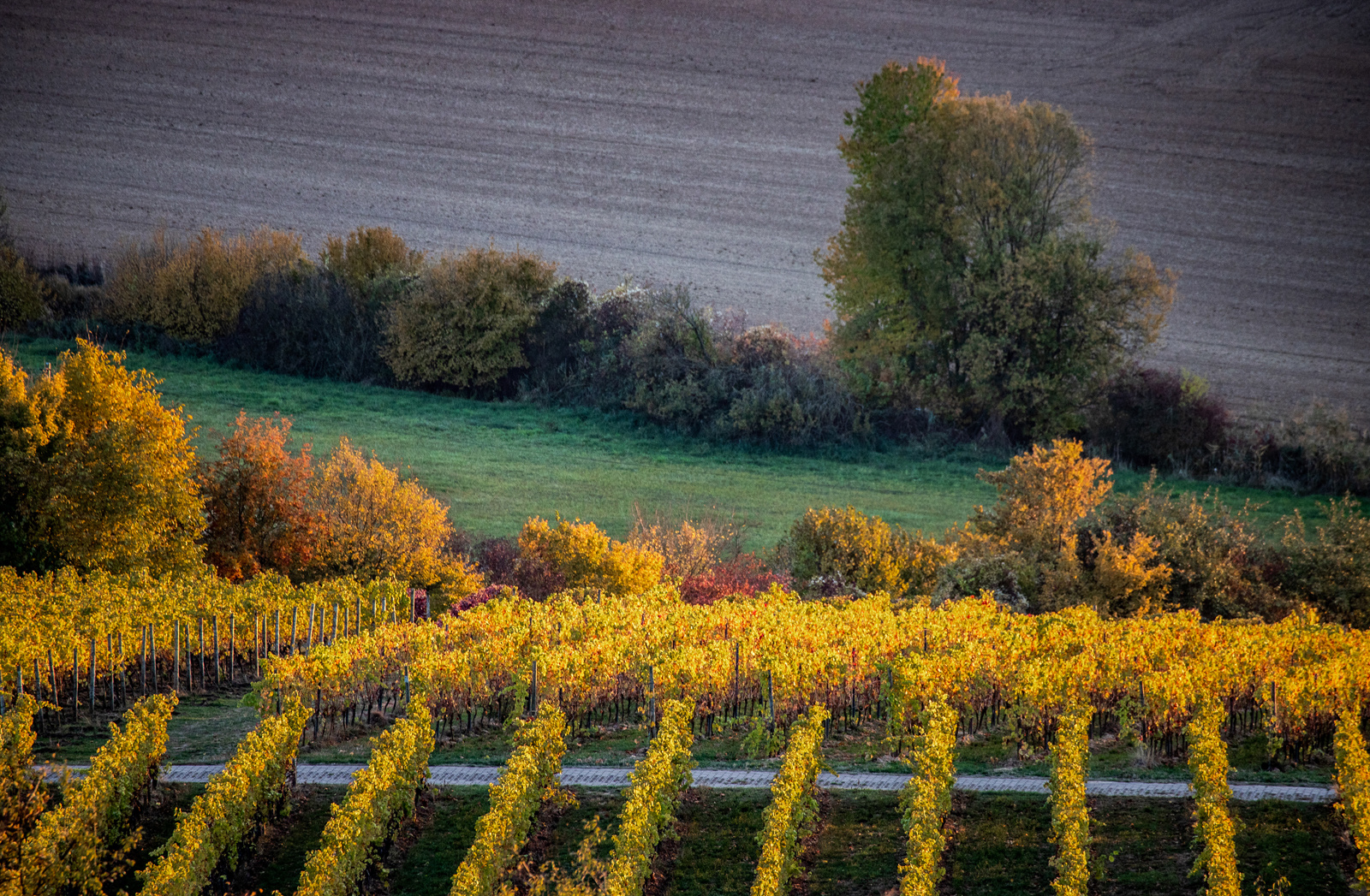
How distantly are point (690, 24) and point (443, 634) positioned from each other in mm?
61935

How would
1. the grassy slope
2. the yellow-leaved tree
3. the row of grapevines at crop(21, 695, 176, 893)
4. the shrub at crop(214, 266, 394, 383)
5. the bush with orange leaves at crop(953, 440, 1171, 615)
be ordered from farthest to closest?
1. the shrub at crop(214, 266, 394, 383)
2. the grassy slope
3. the bush with orange leaves at crop(953, 440, 1171, 615)
4. the yellow-leaved tree
5. the row of grapevines at crop(21, 695, 176, 893)

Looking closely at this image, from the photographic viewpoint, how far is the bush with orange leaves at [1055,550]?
24531 mm

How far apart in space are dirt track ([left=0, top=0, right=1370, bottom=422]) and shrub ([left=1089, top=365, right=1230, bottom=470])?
863 cm

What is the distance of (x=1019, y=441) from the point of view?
42.6m

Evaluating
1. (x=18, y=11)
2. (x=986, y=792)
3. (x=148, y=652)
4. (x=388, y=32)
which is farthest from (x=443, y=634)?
(x=18, y=11)

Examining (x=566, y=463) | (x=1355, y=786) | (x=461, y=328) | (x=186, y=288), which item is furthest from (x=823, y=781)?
(x=186, y=288)

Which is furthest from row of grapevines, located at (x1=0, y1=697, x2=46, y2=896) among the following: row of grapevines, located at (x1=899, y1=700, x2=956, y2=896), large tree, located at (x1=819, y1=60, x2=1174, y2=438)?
large tree, located at (x1=819, y1=60, x2=1174, y2=438)

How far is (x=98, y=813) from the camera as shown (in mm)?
13680

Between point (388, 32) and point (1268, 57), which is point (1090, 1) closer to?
point (1268, 57)

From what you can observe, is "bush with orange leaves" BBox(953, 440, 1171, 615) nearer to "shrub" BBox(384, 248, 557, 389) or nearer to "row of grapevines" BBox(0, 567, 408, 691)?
"row of grapevines" BBox(0, 567, 408, 691)

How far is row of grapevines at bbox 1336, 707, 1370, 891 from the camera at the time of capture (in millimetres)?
13141

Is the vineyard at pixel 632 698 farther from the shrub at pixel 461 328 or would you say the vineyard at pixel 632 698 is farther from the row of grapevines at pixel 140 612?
the shrub at pixel 461 328

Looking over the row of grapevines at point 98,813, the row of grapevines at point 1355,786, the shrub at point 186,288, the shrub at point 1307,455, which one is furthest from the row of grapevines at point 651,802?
the shrub at point 186,288

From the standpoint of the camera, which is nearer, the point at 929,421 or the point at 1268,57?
the point at 929,421
